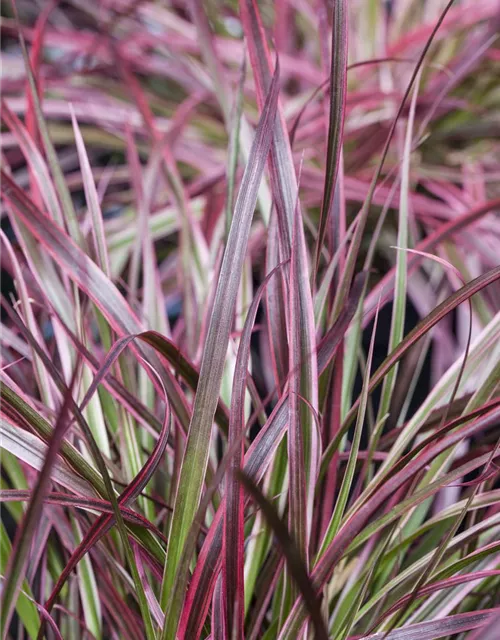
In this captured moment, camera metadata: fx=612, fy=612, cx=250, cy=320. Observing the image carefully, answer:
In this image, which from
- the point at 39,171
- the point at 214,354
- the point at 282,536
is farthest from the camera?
the point at 39,171

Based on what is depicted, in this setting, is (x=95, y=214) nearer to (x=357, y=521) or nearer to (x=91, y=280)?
(x=91, y=280)

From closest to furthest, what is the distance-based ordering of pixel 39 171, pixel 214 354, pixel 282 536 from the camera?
pixel 282 536
pixel 214 354
pixel 39 171

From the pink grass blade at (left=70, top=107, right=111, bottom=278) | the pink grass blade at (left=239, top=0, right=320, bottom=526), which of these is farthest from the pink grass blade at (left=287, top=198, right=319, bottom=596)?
the pink grass blade at (left=70, top=107, right=111, bottom=278)

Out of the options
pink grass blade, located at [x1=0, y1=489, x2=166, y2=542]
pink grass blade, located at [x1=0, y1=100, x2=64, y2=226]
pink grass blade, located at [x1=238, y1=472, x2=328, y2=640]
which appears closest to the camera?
pink grass blade, located at [x1=238, y1=472, x2=328, y2=640]

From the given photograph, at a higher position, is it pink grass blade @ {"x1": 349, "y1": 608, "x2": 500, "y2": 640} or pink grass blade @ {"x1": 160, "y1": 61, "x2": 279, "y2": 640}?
pink grass blade @ {"x1": 160, "y1": 61, "x2": 279, "y2": 640}

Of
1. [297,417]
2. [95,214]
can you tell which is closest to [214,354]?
[297,417]

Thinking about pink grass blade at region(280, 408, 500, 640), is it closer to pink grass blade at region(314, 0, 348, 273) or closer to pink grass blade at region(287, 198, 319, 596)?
pink grass blade at region(287, 198, 319, 596)

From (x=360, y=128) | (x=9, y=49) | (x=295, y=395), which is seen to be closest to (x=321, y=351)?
(x=295, y=395)

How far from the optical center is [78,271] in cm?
31

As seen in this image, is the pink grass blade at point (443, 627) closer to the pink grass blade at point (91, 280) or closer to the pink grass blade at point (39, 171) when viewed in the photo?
the pink grass blade at point (91, 280)

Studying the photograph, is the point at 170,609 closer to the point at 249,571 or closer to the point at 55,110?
the point at 249,571

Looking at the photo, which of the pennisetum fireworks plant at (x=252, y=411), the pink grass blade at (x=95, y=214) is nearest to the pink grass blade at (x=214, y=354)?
the pennisetum fireworks plant at (x=252, y=411)

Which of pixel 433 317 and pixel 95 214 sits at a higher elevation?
pixel 95 214

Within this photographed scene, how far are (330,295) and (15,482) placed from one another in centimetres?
21
